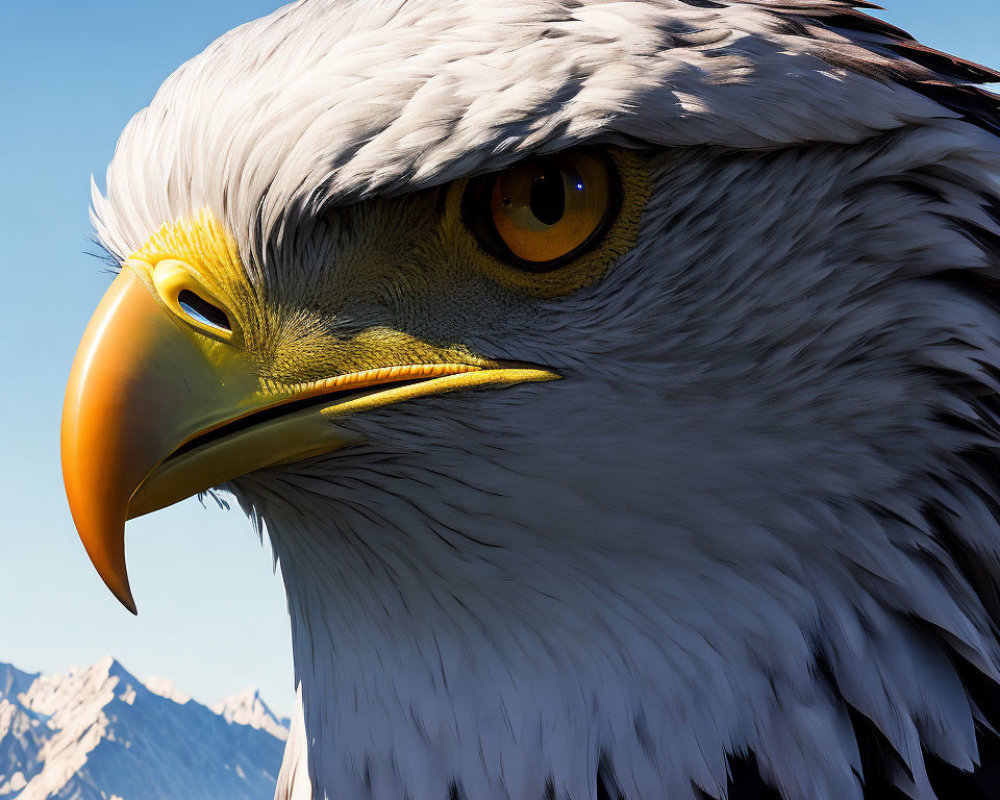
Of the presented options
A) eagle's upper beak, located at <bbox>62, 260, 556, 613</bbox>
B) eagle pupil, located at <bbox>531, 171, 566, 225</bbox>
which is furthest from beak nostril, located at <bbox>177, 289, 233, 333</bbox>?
eagle pupil, located at <bbox>531, 171, 566, 225</bbox>

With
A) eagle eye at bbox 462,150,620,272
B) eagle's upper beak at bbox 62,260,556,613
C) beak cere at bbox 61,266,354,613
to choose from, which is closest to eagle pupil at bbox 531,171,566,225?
eagle eye at bbox 462,150,620,272

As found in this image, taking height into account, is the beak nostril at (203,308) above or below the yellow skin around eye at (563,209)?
below

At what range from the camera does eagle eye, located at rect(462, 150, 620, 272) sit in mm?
1661

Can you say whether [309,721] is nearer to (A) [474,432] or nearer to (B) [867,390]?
(A) [474,432]

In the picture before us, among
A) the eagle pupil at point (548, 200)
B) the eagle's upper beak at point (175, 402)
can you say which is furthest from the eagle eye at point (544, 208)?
the eagle's upper beak at point (175, 402)

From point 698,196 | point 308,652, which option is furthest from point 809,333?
point 308,652

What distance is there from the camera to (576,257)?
1707 millimetres

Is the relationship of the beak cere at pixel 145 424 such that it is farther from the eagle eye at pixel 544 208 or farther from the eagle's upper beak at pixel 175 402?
the eagle eye at pixel 544 208

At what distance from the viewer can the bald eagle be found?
1653mm

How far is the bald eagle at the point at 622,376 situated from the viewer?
1653mm

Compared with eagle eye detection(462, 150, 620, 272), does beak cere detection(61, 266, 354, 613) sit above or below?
below

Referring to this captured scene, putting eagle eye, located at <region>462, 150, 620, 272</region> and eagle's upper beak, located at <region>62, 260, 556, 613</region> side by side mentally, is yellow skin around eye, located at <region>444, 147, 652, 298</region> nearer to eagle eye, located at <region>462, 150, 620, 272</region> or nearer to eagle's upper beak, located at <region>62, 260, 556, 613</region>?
eagle eye, located at <region>462, 150, 620, 272</region>

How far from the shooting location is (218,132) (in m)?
1.75

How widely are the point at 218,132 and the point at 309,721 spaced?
1.36 metres
